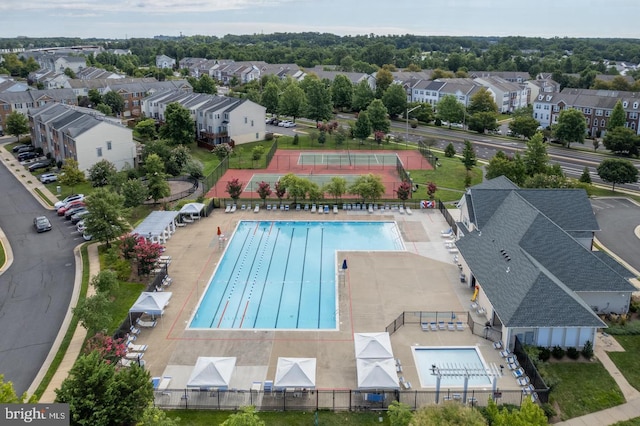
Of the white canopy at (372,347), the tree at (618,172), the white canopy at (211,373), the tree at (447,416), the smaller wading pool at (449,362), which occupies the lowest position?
the smaller wading pool at (449,362)

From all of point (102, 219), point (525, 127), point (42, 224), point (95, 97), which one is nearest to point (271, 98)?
point (95, 97)

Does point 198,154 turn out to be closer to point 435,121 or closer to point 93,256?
point 93,256

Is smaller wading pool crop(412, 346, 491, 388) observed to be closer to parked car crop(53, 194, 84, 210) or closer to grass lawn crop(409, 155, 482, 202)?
grass lawn crop(409, 155, 482, 202)

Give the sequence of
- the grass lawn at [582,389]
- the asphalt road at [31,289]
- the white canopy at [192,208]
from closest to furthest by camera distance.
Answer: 1. the grass lawn at [582,389]
2. the asphalt road at [31,289]
3. the white canopy at [192,208]

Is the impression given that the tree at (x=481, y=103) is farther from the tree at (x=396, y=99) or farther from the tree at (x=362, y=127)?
the tree at (x=362, y=127)

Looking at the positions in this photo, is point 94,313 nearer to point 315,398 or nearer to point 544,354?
point 315,398

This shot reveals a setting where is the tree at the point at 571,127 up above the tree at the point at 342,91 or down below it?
below

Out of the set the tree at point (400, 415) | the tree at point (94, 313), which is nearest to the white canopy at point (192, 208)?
the tree at point (94, 313)
